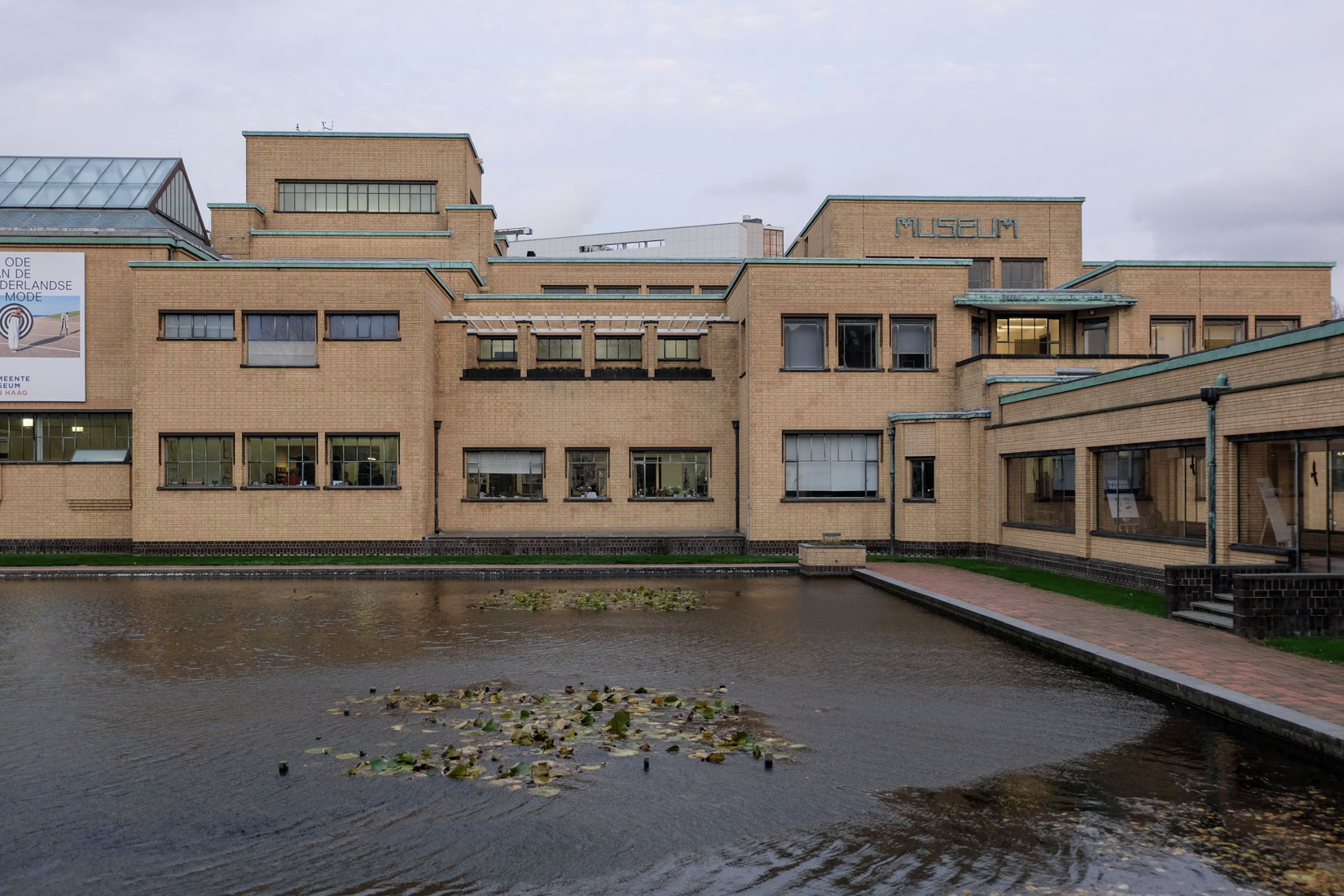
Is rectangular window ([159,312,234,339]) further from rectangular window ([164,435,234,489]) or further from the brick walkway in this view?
the brick walkway

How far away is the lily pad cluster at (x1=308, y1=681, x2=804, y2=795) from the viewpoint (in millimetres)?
7910

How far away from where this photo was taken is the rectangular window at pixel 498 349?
31.7m

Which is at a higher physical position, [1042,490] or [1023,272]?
[1023,272]

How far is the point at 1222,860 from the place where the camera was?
236 inches

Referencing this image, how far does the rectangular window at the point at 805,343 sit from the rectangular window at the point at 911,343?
7.21ft

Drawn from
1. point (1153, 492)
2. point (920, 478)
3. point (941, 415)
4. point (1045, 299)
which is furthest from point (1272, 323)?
point (1153, 492)

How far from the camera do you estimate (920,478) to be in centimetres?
2777

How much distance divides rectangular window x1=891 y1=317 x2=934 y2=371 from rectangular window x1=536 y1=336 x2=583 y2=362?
1054 centimetres

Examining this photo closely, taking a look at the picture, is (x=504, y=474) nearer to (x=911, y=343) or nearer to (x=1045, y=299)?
(x=911, y=343)

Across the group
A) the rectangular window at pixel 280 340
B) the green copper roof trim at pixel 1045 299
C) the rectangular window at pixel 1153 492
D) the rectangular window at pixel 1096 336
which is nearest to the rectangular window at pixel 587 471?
the rectangular window at pixel 280 340

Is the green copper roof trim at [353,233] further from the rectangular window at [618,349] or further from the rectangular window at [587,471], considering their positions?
the rectangular window at [587,471]

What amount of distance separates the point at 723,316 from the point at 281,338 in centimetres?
1428

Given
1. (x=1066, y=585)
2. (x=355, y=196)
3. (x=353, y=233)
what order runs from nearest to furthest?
(x=1066, y=585) < (x=353, y=233) < (x=355, y=196)

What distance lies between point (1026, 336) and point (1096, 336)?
2.73 meters
